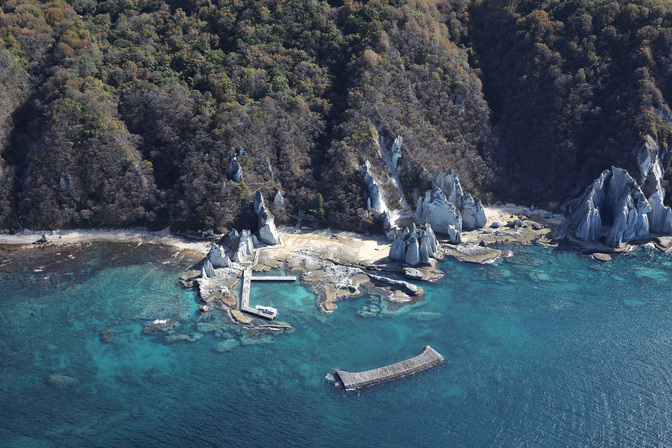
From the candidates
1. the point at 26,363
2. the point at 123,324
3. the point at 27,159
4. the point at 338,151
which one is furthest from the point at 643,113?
the point at 27,159

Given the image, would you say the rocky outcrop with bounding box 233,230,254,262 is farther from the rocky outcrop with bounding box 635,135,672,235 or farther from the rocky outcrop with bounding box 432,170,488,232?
the rocky outcrop with bounding box 635,135,672,235

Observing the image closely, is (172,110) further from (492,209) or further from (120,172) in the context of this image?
(492,209)

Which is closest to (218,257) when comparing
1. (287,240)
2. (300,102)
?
(287,240)

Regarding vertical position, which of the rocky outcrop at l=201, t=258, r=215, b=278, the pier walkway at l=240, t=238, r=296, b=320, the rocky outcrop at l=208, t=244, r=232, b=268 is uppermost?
the rocky outcrop at l=208, t=244, r=232, b=268

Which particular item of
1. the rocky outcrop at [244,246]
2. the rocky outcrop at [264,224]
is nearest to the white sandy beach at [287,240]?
the rocky outcrop at [264,224]

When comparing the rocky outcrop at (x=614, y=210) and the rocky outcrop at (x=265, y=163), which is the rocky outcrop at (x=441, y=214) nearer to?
the rocky outcrop at (x=614, y=210)

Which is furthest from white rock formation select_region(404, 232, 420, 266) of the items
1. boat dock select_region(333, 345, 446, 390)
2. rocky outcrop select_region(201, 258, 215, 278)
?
rocky outcrop select_region(201, 258, 215, 278)
